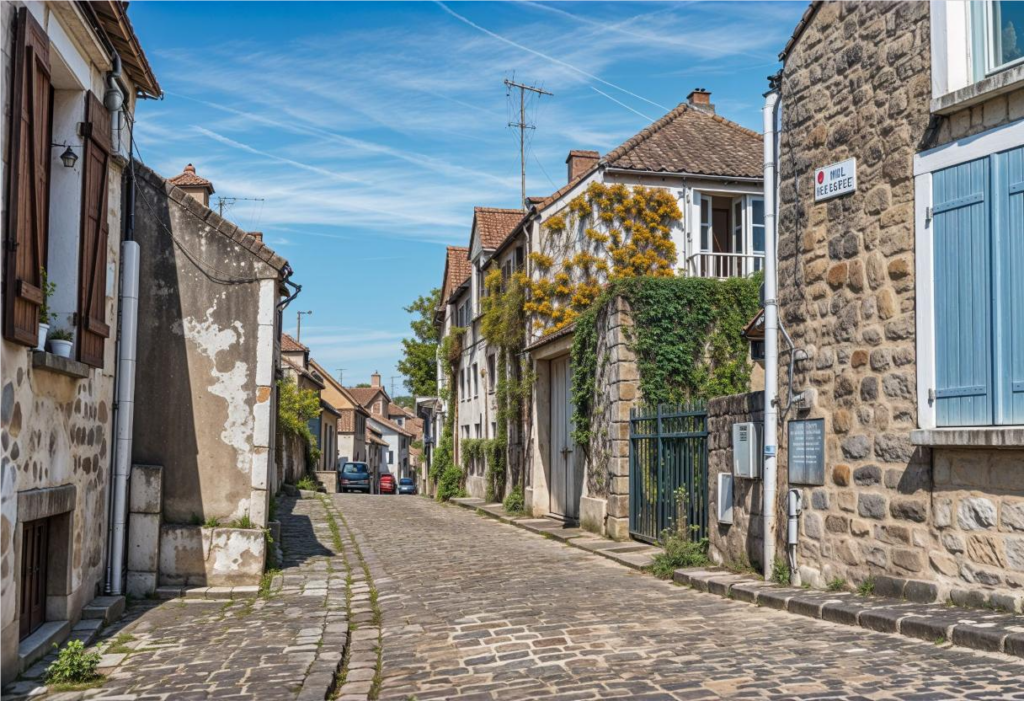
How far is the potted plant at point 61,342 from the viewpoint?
7.35 meters

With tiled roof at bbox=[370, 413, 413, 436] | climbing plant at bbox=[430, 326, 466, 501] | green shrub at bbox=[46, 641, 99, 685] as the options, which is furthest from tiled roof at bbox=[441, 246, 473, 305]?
tiled roof at bbox=[370, 413, 413, 436]

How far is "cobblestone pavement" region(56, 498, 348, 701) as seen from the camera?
623cm

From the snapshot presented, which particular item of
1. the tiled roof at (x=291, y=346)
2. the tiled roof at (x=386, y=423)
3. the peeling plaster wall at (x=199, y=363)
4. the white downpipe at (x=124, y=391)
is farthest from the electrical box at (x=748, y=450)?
Answer: the tiled roof at (x=386, y=423)

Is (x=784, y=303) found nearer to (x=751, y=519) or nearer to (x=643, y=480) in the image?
(x=751, y=519)

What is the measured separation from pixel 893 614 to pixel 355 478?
38288 millimetres

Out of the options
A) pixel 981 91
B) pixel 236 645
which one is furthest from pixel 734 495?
pixel 236 645

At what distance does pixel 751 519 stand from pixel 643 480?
3704 mm

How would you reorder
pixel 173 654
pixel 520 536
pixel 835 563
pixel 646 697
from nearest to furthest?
pixel 646 697
pixel 173 654
pixel 835 563
pixel 520 536

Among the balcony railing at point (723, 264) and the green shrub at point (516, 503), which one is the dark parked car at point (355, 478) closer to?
the green shrub at point (516, 503)

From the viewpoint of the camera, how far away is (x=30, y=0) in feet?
21.8

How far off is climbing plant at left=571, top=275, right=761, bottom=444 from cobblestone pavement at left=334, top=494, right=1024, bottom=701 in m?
3.96

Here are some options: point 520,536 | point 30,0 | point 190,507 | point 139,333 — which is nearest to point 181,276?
point 139,333

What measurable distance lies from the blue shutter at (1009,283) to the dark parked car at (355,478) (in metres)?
38.7

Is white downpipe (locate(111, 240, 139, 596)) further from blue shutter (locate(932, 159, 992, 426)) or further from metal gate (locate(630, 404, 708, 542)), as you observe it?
blue shutter (locate(932, 159, 992, 426))
